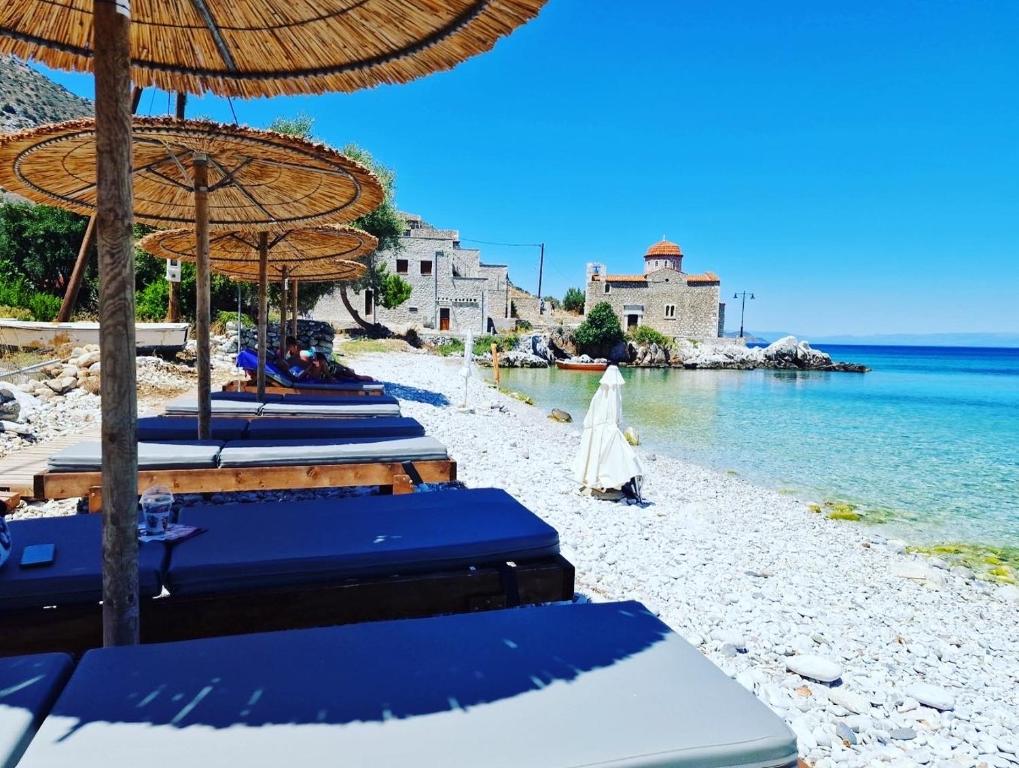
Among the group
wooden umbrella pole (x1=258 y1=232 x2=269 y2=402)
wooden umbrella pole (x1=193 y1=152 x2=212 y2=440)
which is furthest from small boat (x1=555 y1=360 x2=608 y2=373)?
wooden umbrella pole (x1=193 y1=152 x2=212 y2=440)

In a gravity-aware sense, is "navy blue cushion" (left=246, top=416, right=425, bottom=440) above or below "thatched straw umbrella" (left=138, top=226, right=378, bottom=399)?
below

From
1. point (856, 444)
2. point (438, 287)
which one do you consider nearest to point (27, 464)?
point (856, 444)

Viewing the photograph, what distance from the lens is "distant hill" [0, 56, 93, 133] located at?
31.7 m

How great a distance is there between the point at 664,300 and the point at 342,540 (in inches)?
1665

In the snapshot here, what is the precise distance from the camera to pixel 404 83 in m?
2.58

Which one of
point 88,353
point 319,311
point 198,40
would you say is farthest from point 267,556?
point 319,311

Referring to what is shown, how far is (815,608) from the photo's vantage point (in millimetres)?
3713

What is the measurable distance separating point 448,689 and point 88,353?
31.8ft

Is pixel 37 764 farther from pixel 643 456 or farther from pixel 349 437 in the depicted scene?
pixel 643 456

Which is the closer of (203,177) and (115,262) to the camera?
(115,262)

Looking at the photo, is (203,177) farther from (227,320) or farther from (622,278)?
(622,278)

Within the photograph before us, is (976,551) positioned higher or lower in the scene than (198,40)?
lower

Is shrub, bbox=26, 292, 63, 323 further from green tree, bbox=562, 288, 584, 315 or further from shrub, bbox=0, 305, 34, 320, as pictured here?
green tree, bbox=562, 288, 584, 315

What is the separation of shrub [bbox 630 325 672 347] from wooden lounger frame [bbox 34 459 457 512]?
121 feet
